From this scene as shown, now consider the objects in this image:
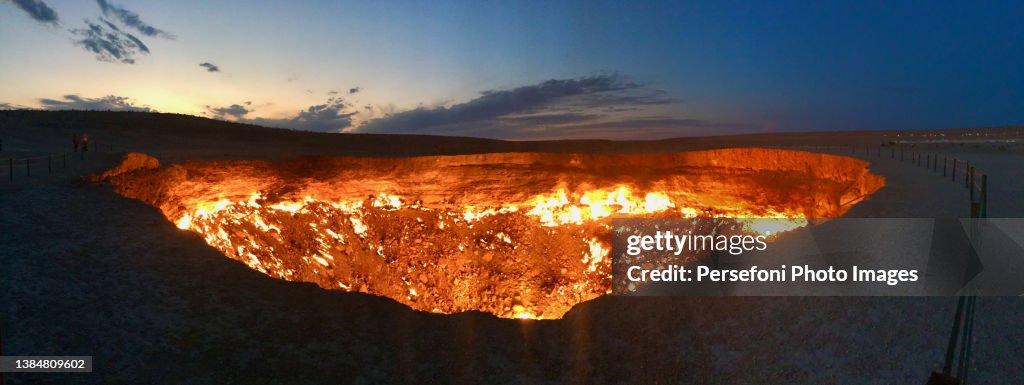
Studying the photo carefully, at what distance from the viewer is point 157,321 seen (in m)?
9.43

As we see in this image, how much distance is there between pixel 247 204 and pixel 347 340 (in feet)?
43.9

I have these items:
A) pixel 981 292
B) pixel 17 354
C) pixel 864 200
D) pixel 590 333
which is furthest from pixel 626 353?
pixel 17 354

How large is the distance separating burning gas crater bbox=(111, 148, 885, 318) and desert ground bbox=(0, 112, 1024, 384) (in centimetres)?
828

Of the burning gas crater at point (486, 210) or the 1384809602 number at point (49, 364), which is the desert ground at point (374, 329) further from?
the burning gas crater at point (486, 210)

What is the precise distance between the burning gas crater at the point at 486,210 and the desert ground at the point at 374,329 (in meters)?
8.28

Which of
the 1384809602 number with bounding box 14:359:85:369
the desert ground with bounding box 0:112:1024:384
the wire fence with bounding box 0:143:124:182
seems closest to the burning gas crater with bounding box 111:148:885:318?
the wire fence with bounding box 0:143:124:182

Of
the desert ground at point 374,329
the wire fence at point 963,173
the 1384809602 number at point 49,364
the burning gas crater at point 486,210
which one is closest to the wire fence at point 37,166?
the desert ground at point 374,329

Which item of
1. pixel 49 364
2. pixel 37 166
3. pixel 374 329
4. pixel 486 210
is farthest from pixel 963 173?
pixel 37 166

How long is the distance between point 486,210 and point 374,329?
46.1ft

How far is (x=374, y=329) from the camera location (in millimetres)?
10398

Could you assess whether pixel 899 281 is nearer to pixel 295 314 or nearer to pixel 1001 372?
pixel 1001 372

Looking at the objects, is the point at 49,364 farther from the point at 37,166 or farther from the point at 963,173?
the point at 963,173

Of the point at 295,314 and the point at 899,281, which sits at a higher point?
the point at 899,281

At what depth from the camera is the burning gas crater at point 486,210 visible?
70.1ft
